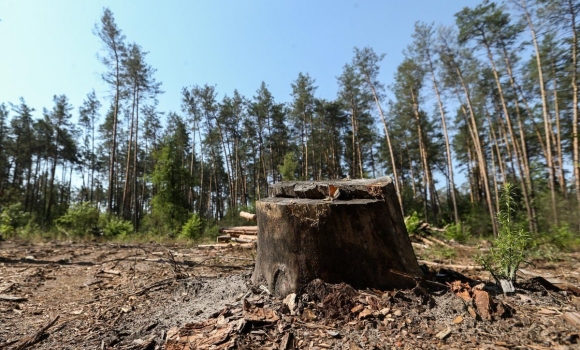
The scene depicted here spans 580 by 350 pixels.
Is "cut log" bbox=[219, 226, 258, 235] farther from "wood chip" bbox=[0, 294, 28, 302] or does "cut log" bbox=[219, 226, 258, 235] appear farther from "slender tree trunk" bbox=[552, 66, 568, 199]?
"slender tree trunk" bbox=[552, 66, 568, 199]

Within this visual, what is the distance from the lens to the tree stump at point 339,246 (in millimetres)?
2561

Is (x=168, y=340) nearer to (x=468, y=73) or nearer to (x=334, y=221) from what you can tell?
(x=334, y=221)

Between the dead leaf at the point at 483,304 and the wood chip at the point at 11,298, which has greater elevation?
the dead leaf at the point at 483,304

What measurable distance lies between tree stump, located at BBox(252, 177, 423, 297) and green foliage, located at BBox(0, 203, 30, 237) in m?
14.6

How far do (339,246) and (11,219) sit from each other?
17653mm

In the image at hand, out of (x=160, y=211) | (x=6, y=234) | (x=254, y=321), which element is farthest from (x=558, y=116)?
(x=6, y=234)

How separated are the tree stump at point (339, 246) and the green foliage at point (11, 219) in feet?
48.0

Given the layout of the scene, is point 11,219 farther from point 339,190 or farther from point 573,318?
point 573,318

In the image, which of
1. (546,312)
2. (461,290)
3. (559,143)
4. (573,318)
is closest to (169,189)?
(461,290)

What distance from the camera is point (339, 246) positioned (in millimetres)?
2570

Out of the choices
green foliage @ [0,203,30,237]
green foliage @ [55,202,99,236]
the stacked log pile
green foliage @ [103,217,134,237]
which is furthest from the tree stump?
green foliage @ [0,203,30,237]

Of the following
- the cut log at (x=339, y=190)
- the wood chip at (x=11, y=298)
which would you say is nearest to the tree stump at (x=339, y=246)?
the cut log at (x=339, y=190)

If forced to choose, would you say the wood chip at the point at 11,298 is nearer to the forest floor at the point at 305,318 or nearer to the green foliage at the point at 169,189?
the forest floor at the point at 305,318

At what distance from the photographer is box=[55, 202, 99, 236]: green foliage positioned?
1242cm
